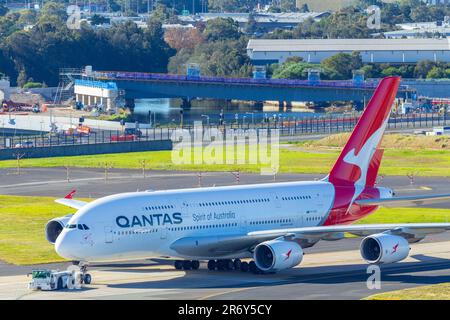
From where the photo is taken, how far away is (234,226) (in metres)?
73.0

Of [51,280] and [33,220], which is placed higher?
[51,280]

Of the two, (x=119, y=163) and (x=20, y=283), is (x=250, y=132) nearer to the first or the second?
(x=119, y=163)

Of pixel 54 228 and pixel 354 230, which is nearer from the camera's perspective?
pixel 354 230

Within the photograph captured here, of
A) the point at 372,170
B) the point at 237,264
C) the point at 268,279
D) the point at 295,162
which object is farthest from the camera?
the point at 295,162

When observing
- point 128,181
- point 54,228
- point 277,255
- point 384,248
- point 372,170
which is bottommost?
point 128,181

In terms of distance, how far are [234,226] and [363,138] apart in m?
10.8

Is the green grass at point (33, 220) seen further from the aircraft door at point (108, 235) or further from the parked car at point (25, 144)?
the parked car at point (25, 144)

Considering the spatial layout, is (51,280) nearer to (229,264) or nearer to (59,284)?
(59,284)

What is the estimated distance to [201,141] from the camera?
168 m

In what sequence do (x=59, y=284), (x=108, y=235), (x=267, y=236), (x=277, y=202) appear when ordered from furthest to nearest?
(x=277, y=202) < (x=267, y=236) < (x=108, y=235) < (x=59, y=284)

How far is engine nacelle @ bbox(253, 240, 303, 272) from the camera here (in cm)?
6919

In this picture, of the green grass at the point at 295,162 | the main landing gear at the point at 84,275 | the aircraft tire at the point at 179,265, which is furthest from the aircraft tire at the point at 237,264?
the green grass at the point at 295,162

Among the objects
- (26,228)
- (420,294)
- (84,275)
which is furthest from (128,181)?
(420,294)

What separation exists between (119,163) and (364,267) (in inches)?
2860
